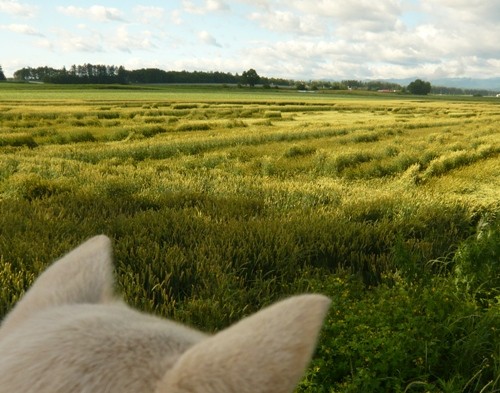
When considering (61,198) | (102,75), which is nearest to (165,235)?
(61,198)

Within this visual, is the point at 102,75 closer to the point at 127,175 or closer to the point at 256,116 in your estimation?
the point at 256,116

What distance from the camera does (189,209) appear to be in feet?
22.4

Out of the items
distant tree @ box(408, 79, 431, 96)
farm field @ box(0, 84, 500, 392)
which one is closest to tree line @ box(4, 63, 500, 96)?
distant tree @ box(408, 79, 431, 96)

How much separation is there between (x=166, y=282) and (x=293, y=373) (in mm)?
3797

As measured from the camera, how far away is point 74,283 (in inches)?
40.3

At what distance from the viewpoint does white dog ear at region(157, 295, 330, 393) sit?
25.5 inches

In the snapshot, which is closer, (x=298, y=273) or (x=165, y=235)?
(x=298, y=273)

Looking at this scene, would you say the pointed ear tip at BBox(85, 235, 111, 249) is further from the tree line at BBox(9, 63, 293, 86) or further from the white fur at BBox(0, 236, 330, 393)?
the tree line at BBox(9, 63, 293, 86)

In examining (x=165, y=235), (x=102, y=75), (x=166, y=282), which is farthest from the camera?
(x=102, y=75)

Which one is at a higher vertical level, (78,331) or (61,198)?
(78,331)

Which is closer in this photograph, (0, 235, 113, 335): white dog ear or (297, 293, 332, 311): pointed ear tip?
(297, 293, 332, 311): pointed ear tip

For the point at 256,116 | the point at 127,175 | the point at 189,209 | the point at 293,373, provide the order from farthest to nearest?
the point at 256,116 < the point at 127,175 < the point at 189,209 < the point at 293,373

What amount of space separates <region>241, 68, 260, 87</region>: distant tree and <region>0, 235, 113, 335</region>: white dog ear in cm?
14288

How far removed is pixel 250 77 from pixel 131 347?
14379 cm
